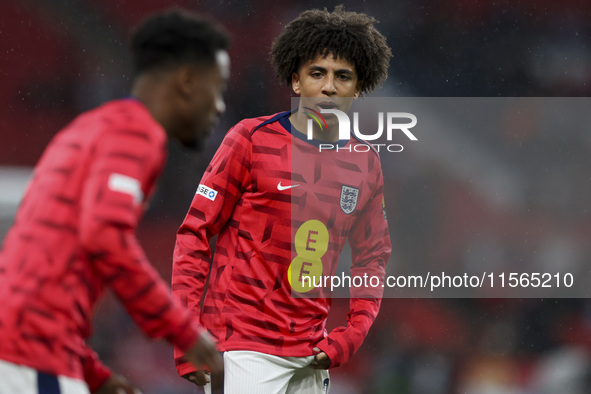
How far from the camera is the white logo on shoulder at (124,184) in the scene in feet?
5.53

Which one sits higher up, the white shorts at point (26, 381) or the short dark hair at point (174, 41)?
the short dark hair at point (174, 41)

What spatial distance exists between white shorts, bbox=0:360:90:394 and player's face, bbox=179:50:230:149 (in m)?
0.63

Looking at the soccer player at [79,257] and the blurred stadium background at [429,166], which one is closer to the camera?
the soccer player at [79,257]

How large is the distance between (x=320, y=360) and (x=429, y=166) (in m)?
3.14

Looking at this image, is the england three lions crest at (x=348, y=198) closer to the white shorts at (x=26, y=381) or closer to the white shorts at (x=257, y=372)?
→ the white shorts at (x=257, y=372)

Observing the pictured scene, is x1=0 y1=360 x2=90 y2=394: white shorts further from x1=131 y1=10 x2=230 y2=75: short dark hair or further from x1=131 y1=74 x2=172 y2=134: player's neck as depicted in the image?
x1=131 y1=10 x2=230 y2=75: short dark hair

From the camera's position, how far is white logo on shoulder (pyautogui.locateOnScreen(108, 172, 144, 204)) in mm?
1687

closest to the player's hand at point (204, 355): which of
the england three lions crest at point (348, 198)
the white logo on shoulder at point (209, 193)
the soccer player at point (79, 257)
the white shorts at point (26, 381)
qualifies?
the soccer player at point (79, 257)

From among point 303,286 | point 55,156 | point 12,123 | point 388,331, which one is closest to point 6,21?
point 12,123

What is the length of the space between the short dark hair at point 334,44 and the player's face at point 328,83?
0.13ft

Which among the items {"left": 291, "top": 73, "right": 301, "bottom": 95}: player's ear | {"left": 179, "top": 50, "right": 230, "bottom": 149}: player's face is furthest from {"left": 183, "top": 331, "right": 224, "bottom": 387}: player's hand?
{"left": 291, "top": 73, "right": 301, "bottom": 95}: player's ear

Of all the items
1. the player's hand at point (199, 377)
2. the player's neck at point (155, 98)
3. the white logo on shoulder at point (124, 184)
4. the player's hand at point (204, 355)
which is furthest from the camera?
the player's hand at point (199, 377)

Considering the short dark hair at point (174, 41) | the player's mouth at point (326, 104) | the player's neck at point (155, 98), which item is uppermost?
the player's mouth at point (326, 104)

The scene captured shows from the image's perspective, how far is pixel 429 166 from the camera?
5902 millimetres
